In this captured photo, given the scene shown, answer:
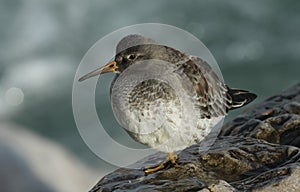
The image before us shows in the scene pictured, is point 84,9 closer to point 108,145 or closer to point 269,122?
point 108,145

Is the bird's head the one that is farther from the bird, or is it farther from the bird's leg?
the bird's leg

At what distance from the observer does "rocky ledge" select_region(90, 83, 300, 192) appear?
558 cm

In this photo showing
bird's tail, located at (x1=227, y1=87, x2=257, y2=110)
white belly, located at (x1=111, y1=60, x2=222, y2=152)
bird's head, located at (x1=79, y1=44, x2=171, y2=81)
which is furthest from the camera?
bird's tail, located at (x1=227, y1=87, x2=257, y2=110)

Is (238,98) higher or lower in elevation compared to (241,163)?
higher

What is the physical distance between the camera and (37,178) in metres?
9.67

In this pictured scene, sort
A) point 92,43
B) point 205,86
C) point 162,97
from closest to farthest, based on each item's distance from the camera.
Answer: point 162,97 < point 205,86 < point 92,43

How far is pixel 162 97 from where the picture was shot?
6.27 metres

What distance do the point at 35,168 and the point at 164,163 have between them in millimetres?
3722

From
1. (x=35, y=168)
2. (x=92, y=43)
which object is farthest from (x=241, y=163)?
(x=92, y=43)

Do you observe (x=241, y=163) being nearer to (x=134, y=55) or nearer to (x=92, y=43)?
(x=134, y=55)

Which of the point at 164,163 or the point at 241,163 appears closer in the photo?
the point at 241,163

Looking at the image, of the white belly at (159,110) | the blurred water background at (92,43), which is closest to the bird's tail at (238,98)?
the white belly at (159,110)

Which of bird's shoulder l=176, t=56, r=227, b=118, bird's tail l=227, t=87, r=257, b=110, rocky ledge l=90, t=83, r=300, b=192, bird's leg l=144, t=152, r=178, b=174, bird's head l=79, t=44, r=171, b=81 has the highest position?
bird's head l=79, t=44, r=171, b=81

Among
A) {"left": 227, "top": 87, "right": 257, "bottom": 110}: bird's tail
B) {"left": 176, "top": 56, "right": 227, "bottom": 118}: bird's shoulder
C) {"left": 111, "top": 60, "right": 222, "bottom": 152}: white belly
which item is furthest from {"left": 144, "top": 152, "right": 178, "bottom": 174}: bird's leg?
{"left": 227, "top": 87, "right": 257, "bottom": 110}: bird's tail
